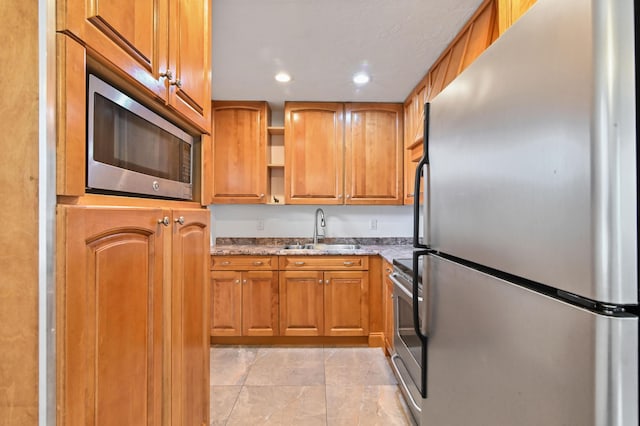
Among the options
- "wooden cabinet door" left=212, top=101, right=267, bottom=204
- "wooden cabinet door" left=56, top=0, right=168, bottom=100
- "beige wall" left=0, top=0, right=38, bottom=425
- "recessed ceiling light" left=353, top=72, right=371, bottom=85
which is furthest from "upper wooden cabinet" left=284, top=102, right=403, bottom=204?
"beige wall" left=0, top=0, right=38, bottom=425

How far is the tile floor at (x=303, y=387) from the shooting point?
1814 millimetres

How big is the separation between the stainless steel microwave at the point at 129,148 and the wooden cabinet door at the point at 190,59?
104mm

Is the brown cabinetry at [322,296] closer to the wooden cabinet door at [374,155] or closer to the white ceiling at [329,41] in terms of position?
the wooden cabinet door at [374,155]

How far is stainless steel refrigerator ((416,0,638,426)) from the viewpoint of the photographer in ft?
1.24

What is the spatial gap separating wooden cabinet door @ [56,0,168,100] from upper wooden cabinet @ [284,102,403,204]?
2129 mm

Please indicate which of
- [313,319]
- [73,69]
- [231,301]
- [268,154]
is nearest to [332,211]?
[268,154]

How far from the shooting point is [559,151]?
45 centimetres

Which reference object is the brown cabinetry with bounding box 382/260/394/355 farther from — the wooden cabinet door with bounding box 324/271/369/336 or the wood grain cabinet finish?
the wood grain cabinet finish

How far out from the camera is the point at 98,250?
0.68 metres

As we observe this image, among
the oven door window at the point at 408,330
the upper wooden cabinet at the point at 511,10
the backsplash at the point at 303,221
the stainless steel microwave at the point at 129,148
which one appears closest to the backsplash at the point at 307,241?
the backsplash at the point at 303,221

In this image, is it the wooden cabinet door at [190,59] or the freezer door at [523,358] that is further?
the wooden cabinet door at [190,59]

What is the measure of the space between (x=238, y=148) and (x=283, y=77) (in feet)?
2.96

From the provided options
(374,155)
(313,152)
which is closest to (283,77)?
(313,152)

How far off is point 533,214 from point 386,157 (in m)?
2.68
